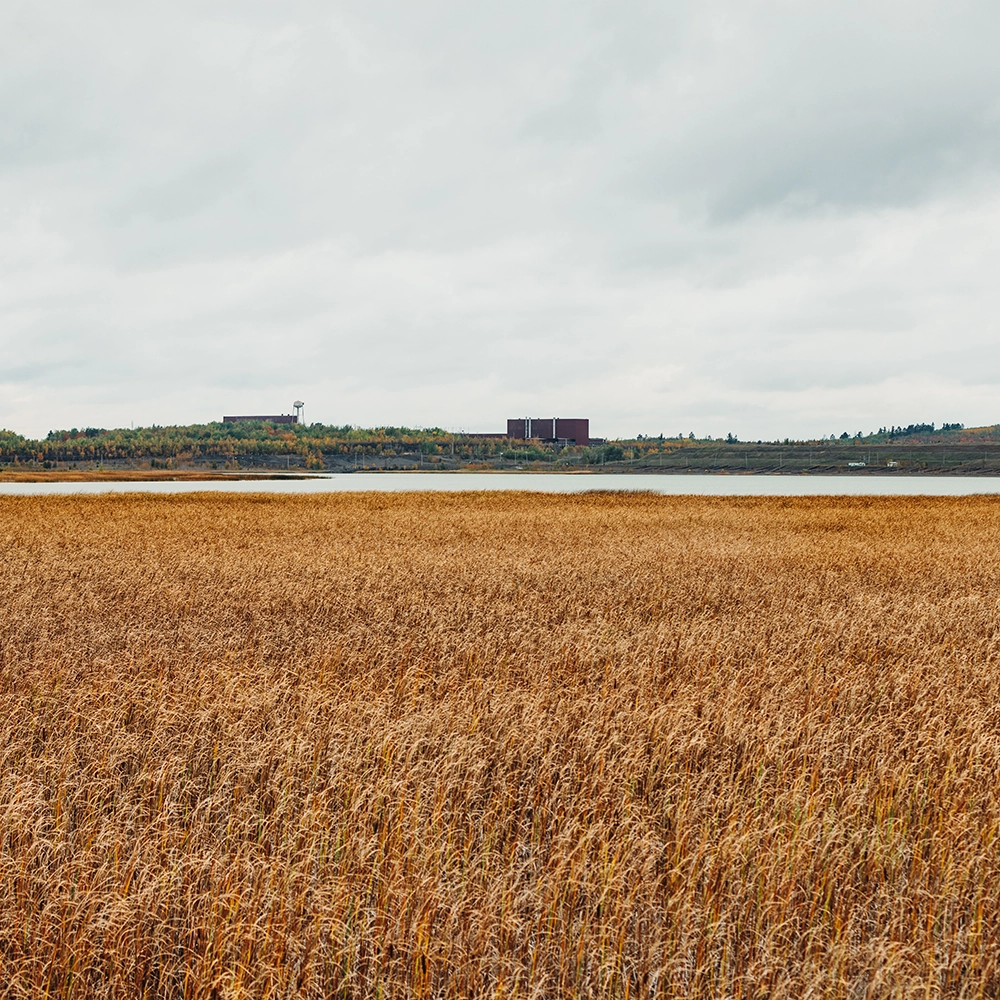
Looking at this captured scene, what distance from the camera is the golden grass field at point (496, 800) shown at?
4.21m

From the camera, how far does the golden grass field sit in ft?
13.8

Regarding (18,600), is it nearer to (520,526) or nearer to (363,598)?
(363,598)

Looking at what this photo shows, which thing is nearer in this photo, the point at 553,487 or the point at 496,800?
the point at 496,800

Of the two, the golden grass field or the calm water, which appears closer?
the golden grass field

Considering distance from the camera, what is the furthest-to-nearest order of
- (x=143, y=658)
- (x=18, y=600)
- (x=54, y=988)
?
(x=18, y=600), (x=143, y=658), (x=54, y=988)

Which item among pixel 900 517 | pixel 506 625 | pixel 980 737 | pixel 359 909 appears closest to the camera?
pixel 359 909

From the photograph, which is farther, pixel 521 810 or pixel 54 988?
pixel 521 810

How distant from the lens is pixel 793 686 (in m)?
8.79

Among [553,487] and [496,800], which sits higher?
[553,487]

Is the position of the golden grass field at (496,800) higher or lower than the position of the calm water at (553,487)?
lower

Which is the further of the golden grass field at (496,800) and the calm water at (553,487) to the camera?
the calm water at (553,487)

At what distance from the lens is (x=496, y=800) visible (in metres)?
5.91

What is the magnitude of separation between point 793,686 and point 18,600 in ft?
43.0

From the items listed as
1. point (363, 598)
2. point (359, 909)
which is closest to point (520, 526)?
point (363, 598)
